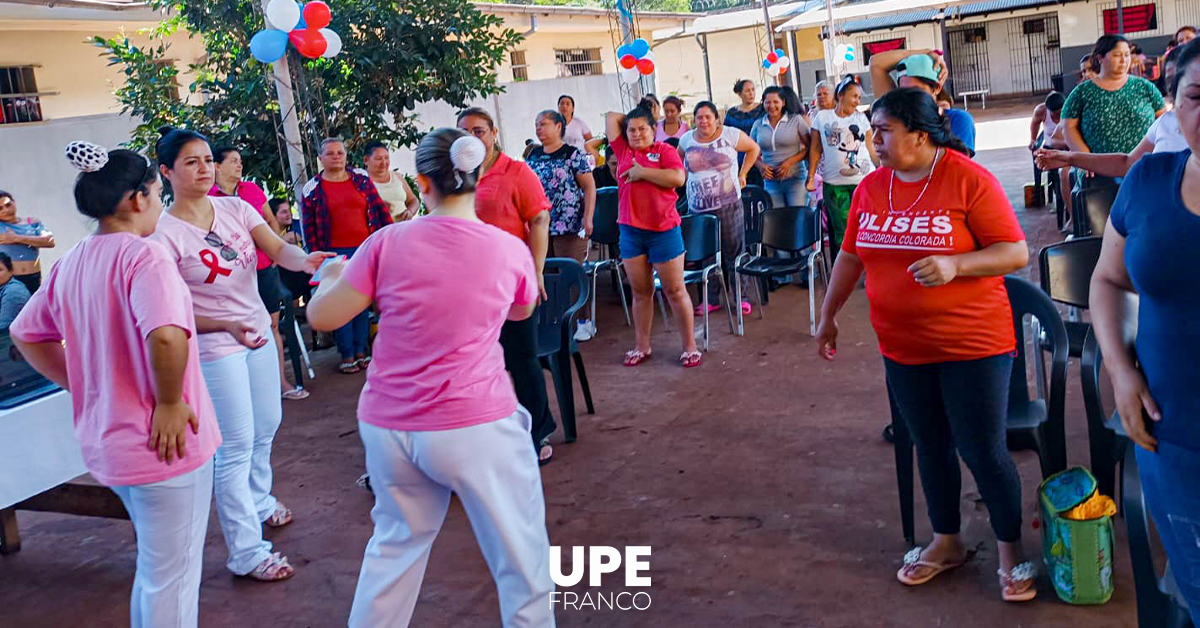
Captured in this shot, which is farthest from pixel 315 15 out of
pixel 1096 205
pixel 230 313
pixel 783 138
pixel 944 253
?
pixel 944 253

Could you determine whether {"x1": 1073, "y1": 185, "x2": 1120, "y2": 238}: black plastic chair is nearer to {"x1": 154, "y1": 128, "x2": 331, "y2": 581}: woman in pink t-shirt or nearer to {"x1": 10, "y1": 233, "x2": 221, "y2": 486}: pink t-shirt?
{"x1": 154, "y1": 128, "x2": 331, "y2": 581}: woman in pink t-shirt

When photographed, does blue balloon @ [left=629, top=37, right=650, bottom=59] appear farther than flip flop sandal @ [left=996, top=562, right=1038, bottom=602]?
Yes

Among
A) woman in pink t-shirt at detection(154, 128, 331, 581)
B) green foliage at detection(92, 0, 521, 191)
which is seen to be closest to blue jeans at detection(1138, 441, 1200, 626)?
woman in pink t-shirt at detection(154, 128, 331, 581)

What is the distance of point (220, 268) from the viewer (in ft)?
12.9

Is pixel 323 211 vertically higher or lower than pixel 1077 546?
higher

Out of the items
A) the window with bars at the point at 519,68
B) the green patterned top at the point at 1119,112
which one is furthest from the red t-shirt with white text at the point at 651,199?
the window with bars at the point at 519,68

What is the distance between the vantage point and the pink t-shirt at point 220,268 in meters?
3.86

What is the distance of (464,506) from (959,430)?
Answer: 1.53 metres

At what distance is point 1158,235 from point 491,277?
5.13ft

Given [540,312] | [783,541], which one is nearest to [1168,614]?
[783,541]

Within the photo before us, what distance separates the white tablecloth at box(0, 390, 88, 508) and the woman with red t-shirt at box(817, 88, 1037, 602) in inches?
119

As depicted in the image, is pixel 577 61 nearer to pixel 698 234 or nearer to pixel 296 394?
pixel 698 234

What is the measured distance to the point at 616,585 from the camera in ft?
12.7

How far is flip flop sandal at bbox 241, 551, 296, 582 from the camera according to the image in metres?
4.22
